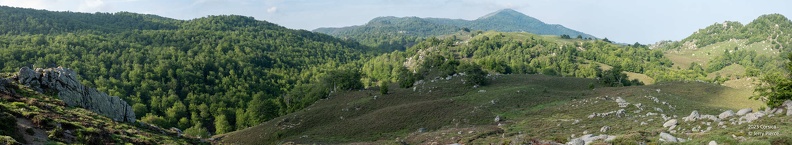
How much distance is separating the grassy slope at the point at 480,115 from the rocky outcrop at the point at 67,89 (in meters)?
20.1

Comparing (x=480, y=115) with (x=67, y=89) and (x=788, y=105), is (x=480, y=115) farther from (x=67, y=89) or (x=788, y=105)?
(x=67, y=89)

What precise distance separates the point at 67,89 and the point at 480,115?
47.0 m

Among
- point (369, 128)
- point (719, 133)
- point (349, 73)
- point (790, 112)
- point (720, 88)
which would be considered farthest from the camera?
point (349, 73)

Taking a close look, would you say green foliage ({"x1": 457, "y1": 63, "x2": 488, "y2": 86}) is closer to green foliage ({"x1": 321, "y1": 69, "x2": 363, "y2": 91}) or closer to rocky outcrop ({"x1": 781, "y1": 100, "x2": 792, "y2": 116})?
green foliage ({"x1": 321, "y1": 69, "x2": 363, "y2": 91})

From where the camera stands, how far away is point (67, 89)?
42375 millimetres

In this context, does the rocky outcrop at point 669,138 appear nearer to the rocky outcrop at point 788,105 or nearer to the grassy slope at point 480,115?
the grassy slope at point 480,115

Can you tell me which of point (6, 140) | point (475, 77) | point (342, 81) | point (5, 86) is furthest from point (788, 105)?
point (342, 81)

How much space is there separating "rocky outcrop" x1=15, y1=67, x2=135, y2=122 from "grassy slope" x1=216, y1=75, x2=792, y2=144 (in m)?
20.1

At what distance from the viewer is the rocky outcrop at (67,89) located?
132ft

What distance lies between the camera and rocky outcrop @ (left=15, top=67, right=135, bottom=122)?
4038 centimetres

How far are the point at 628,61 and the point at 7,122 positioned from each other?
225 m

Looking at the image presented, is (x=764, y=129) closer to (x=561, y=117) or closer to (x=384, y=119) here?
(x=561, y=117)

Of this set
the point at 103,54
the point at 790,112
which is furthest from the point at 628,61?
the point at 103,54

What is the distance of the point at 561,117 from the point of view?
1726 inches
